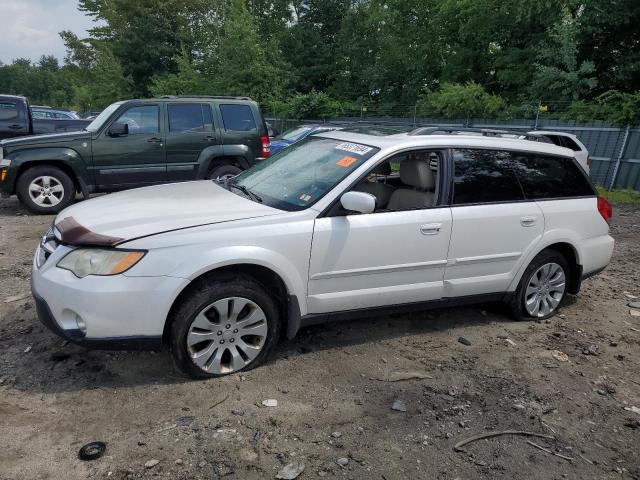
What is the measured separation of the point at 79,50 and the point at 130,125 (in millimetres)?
45698

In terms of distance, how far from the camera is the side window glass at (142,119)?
8.20 meters

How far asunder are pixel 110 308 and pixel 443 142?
2723 millimetres

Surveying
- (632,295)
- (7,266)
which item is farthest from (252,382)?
(632,295)

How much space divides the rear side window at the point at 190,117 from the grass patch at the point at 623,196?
29.8 feet

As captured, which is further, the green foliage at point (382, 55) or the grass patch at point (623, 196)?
the green foliage at point (382, 55)

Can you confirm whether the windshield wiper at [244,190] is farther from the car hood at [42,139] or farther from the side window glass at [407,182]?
the car hood at [42,139]

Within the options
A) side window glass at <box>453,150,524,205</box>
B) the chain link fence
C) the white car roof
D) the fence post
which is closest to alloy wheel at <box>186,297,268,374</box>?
the white car roof

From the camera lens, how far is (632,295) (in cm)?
531

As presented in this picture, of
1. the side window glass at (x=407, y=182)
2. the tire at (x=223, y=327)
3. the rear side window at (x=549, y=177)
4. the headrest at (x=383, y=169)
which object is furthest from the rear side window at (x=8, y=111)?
the rear side window at (x=549, y=177)

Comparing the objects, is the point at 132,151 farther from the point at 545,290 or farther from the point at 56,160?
the point at 545,290

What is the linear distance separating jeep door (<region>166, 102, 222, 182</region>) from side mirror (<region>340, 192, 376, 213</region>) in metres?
5.80

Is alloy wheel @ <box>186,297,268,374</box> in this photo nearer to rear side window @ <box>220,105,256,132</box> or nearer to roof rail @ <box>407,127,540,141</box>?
roof rail @ <box>407,127,540,141</box>

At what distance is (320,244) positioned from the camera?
334 cm

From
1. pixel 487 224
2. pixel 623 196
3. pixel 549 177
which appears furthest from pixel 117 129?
pixel 623 196
